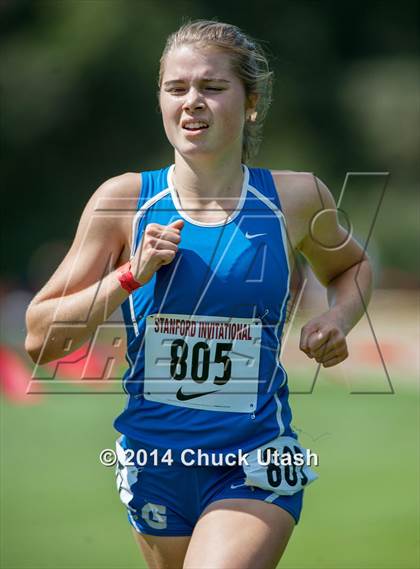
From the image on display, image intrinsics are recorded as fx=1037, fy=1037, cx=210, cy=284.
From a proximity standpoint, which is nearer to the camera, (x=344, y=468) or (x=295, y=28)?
(x=344, y=468)

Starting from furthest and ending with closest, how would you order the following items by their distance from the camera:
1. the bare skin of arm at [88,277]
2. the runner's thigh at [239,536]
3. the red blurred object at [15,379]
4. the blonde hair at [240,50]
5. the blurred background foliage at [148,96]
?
the blurred background foliage at [148,96] → the red blurred object at [15,379] → the blonde hair at [240,50] → the bare skin of arm at [88,277] → the runner's thigh at [239,536]

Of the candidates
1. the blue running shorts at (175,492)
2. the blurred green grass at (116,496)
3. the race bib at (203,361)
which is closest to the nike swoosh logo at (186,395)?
the race bib at (203,361)

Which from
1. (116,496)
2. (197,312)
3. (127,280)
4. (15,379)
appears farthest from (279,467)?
(15,379)

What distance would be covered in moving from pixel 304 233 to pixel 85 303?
0.67m

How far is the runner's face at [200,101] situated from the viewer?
276 centimetres

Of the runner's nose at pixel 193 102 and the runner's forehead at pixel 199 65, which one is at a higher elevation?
the runner's forehead at pixel 199 65

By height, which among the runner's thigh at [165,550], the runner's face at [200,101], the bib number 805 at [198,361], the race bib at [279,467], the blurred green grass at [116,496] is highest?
the runner's face at [200,101]

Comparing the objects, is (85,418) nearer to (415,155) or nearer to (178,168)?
(178,168)

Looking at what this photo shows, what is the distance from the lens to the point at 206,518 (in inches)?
103

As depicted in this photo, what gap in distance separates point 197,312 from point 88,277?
318mm

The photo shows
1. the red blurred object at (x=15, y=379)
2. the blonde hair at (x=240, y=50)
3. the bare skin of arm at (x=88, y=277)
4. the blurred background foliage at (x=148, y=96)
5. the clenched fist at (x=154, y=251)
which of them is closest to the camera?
the clenched fist at (x=154, y=251)

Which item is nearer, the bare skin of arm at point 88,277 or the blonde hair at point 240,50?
the bare skin of arm at point 88,277

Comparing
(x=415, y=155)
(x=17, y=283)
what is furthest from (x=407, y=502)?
(x=415, y=155)

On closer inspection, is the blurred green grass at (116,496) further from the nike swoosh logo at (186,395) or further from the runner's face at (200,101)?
the runner's face at (200,101)
